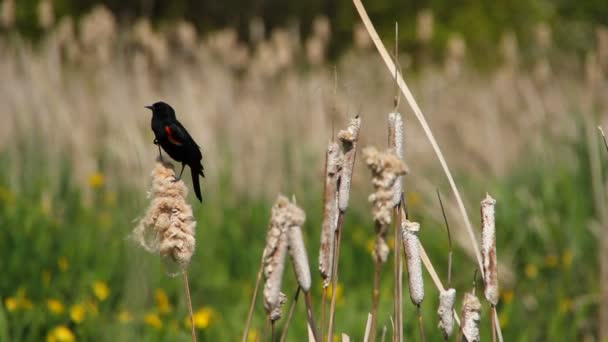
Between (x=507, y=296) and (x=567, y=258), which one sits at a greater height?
(x=567, y=258)

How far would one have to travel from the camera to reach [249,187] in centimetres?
547

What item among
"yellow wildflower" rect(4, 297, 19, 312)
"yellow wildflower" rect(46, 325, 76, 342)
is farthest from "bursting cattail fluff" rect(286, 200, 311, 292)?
"yellow wildflower" rect(4, 297, 19, 312)

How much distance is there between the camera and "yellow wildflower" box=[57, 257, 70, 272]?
338cm

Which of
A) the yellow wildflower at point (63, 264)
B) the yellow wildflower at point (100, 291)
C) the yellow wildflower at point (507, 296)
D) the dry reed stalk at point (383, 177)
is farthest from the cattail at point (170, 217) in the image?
the yellow wildflower at point (507, 296)

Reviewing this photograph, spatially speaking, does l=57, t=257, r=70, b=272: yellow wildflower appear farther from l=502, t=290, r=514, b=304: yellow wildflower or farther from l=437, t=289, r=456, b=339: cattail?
l=437, t=289, r=456, b=339: cattail

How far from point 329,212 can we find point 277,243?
0.34 feet

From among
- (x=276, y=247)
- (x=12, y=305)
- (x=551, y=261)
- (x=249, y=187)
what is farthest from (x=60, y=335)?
(x=249, y=187)

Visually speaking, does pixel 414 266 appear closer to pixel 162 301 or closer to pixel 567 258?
pixel 162 301

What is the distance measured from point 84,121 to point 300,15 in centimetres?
825

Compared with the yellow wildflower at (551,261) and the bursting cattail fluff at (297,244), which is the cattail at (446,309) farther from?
the yellow wildflower at (551,261)

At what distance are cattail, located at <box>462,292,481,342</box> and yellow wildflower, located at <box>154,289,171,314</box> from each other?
2.20 meters

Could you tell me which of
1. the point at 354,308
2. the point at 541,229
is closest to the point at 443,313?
the point at 354,308

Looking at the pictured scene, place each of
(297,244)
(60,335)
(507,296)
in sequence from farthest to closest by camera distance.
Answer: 1. (507,296)
2. (60,335)
3. (297,244)

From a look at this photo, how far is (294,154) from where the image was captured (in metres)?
5.66
